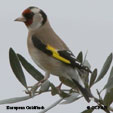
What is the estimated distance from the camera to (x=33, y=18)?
11.6 feet

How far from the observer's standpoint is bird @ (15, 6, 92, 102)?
3.00 metres

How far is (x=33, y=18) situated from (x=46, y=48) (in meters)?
0.53

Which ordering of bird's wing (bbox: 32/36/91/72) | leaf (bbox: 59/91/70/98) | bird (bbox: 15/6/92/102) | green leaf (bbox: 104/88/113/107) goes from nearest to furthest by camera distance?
green leaf (bbox: 104/88/113/107), leaf (bbox: 59/91/70/98), bird's wing (bbox: 32/36/91/72), bird (bbox: 15/6/92/102)

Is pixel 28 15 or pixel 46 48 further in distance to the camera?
pixel 28 15

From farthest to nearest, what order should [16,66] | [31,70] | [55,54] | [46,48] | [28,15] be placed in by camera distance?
[28,15] < [46,48] < [55,54] < [31,70] < [16,66]

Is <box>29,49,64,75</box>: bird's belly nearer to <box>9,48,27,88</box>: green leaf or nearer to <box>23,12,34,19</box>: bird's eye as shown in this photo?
<box>23,12,34,19</box>: bird's eye

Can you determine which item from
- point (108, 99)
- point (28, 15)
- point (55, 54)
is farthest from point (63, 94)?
point (28, 15)

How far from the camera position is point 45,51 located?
127 inches

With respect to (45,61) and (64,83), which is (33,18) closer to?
(45,61)

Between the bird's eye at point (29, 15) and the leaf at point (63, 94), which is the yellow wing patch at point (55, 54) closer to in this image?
the bird's eye at point (29, 15)

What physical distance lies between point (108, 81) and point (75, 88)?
254mm

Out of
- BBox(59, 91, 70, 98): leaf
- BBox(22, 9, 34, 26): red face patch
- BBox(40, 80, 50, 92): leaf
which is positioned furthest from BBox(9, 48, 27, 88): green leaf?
BBox(22, 9, 34, 26): red face patch

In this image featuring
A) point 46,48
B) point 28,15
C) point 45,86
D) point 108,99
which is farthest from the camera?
point 28,15

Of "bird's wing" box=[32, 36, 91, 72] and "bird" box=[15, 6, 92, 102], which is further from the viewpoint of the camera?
"bird" box=[15, 6, 92, 102]
